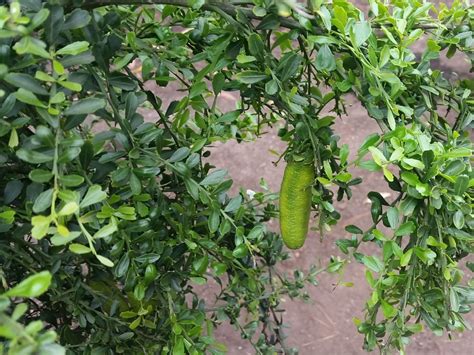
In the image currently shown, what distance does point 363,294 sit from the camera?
2146 mm

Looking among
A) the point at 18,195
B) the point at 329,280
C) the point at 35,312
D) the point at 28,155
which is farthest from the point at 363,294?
the point at 28,155

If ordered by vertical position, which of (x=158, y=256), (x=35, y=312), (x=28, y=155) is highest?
(x=28, y=155)

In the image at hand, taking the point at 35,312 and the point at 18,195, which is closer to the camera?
the point at 18,195

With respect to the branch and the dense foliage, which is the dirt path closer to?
the dense foliage

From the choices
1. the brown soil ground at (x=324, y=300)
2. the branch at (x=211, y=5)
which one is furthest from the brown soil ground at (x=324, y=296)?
the branch at (x=211, y=5)

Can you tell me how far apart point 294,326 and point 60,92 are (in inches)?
61.8

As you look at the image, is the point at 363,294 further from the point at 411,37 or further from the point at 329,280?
the point at 411,37

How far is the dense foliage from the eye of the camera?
0.64 meters

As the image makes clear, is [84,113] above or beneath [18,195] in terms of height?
above

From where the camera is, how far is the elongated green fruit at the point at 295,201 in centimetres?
89

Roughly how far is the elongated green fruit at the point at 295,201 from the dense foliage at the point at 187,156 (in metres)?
0.02

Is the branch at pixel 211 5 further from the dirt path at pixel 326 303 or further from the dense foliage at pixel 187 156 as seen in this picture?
the dirt path at pixel 326 303

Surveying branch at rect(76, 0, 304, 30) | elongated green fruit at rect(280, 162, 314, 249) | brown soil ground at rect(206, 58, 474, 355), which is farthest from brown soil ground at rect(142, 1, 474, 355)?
branch at rect(76, 0, 304, 30)

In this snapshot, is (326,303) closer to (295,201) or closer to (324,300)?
(324,300)
